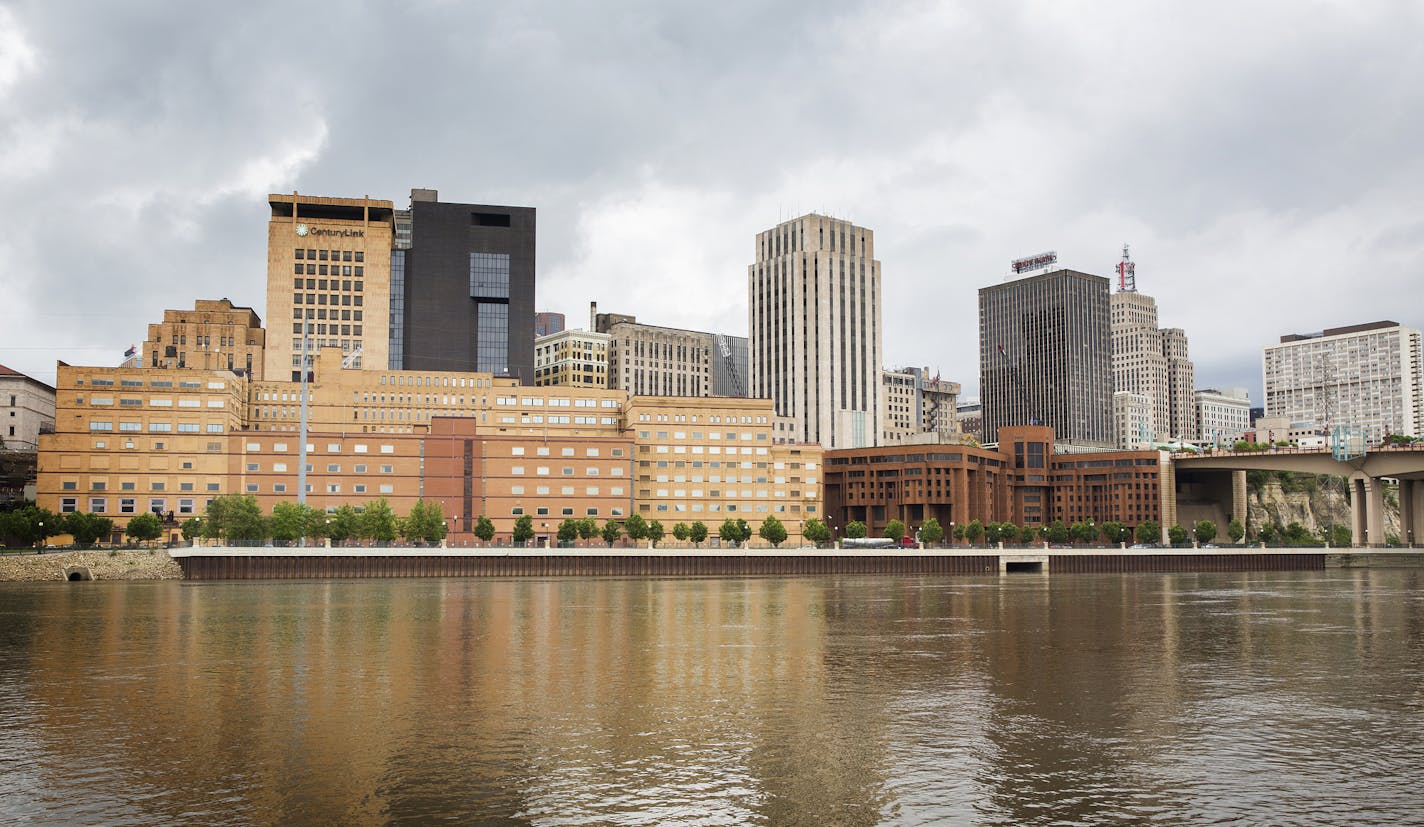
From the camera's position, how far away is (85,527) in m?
173

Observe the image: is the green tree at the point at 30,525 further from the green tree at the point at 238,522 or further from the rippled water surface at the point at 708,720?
the rippled water surface at the point at 708,720

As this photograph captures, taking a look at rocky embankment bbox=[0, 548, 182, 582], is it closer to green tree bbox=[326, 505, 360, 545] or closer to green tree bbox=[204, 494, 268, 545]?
green tree bbox=[204, 494, 268, 545]

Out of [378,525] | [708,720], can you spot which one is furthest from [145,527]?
[708,720]

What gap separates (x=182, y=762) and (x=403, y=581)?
127 m

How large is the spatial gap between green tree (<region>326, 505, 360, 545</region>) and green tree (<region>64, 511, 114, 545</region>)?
31.1 meters

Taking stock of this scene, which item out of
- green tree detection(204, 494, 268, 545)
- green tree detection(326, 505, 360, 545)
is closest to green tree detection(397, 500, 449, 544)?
green tree detection(326, 505, 360, 545)

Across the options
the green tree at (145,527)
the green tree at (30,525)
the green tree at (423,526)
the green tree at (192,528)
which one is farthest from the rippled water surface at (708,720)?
the green tree at (423,526)

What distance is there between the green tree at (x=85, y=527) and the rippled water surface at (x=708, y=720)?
8346 centimetres

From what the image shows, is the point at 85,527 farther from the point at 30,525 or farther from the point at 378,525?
the point at 378,525

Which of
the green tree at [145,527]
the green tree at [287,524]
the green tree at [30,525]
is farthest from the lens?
the green tree at [287,524]

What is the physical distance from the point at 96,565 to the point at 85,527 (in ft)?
65.0

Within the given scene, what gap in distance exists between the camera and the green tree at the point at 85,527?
172m

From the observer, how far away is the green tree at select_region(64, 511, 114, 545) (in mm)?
172250

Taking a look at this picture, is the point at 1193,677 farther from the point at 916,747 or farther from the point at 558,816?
the point at 558,816
